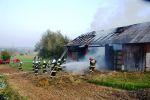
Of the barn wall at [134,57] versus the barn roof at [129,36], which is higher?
the barn roof at [129,36]

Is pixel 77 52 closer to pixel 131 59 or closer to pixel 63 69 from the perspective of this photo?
pixel 63 69

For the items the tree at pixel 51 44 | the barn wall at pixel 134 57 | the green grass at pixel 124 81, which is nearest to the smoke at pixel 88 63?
the barn wall at pixel 134 57

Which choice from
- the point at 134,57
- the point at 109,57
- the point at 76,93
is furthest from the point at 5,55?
the point at 76,93

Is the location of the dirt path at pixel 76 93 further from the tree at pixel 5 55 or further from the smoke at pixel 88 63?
the tree at pixel 5 55

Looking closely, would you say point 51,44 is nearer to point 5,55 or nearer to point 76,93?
point 5,55

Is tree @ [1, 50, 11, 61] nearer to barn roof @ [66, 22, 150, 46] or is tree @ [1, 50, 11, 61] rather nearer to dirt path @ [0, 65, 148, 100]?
barn roof @ [66, 22, 150, 46]

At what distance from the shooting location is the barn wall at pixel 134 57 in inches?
862

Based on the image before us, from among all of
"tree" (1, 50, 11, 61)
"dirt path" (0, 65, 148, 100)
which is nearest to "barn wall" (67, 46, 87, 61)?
"dirt path" (0, 65, 148, 100)

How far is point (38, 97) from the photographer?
1256 centimetres

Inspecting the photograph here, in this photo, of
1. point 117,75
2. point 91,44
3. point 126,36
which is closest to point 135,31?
point 126,36

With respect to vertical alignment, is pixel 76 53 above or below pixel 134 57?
above

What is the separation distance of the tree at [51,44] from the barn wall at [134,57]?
75.6 ft

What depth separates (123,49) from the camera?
78.0ft

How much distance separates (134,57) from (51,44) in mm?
28506
